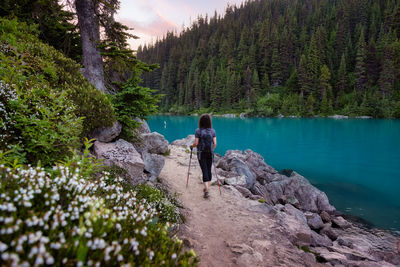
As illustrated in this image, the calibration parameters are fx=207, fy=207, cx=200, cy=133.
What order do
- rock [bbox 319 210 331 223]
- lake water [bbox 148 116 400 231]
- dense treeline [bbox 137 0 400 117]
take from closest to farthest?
rock [bbox 319 210 331 223] → lake water [bbox 148 116 400 231] → dense treeline [bbox 137 0 400 117]

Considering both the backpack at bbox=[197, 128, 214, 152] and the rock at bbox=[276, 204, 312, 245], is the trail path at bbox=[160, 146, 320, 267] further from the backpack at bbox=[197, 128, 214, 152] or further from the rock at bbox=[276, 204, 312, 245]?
the backpack at bbox=[197, 128, 214, 152]

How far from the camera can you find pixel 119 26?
9.88m

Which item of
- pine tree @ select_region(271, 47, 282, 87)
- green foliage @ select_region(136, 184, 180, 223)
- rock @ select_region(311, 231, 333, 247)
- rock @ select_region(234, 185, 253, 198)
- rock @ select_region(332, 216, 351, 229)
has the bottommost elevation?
rock @ select_region(332, 216, 351, 229)

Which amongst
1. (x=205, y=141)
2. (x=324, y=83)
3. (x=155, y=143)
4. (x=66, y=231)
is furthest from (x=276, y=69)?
(x=66, y=231)

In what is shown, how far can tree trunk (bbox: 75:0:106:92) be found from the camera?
8.54 metres

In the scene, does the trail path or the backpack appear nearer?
the trail path

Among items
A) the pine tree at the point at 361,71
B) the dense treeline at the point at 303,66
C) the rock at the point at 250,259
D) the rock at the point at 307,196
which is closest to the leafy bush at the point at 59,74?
the rock at the point at 250,259

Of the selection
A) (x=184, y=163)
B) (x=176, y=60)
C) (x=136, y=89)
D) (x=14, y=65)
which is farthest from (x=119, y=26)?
(x=176, y=60)

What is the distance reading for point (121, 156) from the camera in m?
6.25

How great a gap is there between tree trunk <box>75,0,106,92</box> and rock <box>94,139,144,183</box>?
351 cm

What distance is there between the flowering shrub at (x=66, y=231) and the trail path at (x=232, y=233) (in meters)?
2.43

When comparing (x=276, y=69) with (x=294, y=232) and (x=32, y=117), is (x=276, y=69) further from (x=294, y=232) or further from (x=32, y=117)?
(x=32, y=117)

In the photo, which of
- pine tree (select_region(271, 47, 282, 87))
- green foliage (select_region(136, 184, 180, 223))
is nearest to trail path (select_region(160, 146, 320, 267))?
green foliage (select_region(136, 184, 180, 223))

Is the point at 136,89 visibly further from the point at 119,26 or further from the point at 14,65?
the point at 119,26
